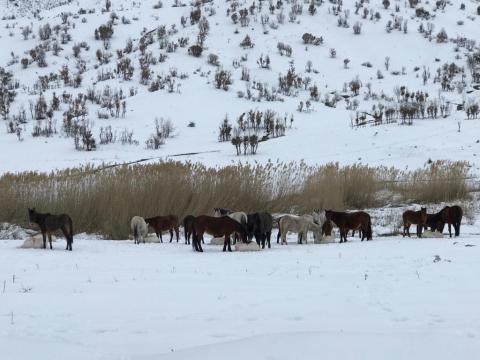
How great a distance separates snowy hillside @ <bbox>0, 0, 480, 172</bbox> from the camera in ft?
55.9

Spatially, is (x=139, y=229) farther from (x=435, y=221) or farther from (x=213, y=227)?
(x=435, y=221)

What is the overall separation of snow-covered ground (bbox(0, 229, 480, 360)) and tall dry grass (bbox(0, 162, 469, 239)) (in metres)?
3.02

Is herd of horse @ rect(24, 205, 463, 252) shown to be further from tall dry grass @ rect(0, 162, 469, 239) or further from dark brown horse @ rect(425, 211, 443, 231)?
tall dry grass @ rect(0, 162, 469, 239)

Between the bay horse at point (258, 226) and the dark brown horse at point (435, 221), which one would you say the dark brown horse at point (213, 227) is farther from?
the dark brown horse at point (435, 221)

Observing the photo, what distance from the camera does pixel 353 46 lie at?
29.4 m

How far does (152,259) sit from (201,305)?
→ 84.3 inches

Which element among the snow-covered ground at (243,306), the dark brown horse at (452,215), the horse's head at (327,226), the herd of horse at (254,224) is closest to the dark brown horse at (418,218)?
the herd of horse at (254,224)

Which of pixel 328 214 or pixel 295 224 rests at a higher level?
pixel 328 214

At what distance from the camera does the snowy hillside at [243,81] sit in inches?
671

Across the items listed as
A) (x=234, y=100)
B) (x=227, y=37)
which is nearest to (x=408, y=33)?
(x=227, y=37)

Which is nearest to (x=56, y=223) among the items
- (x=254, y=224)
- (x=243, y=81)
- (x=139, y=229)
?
(x=139, y=229)

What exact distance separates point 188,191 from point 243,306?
588cm

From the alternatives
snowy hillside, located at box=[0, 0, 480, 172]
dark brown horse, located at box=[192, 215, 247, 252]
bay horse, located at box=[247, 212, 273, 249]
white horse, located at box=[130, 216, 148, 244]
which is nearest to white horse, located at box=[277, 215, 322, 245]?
bay horse, located at box=[247, 212, 273, 249]

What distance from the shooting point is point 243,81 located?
24969 mm
